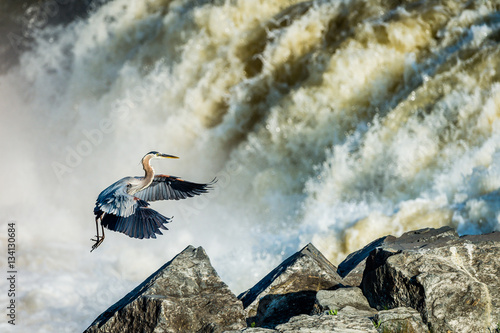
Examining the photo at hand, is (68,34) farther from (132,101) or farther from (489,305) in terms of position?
(489,305)

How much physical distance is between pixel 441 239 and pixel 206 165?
30.9 feet

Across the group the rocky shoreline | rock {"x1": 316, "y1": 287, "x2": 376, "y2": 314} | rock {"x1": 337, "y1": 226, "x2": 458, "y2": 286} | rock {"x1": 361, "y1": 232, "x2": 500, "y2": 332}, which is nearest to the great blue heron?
the rocky shoreline

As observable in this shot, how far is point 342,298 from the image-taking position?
488 centimetres

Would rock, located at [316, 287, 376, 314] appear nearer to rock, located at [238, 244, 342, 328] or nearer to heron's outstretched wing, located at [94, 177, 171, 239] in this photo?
rock, located at [238, 244, 342, 328]

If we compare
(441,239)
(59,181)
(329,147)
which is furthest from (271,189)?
(441,239)

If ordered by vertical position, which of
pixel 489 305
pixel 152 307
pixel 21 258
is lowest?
pixel 489 305

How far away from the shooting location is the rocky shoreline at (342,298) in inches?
175

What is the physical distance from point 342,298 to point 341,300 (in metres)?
0.03

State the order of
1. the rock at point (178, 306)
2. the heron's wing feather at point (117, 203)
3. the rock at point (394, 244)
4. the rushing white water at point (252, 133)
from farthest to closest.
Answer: the rushing white water at point (252, 133)
the heron's wing feather at point (117, 203)
the rock at point (394, 244)
the rock at point (178, 306)

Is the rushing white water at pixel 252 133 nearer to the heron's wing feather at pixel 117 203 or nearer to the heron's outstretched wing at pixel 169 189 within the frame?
the heron's outstretched wing at pixel 169 189

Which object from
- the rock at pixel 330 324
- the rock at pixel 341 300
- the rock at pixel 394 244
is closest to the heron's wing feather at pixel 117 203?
the rock at pixel 394 244

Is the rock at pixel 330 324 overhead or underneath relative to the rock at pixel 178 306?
underneath

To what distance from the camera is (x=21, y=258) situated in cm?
1221

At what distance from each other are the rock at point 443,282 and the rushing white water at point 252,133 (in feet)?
16.4
